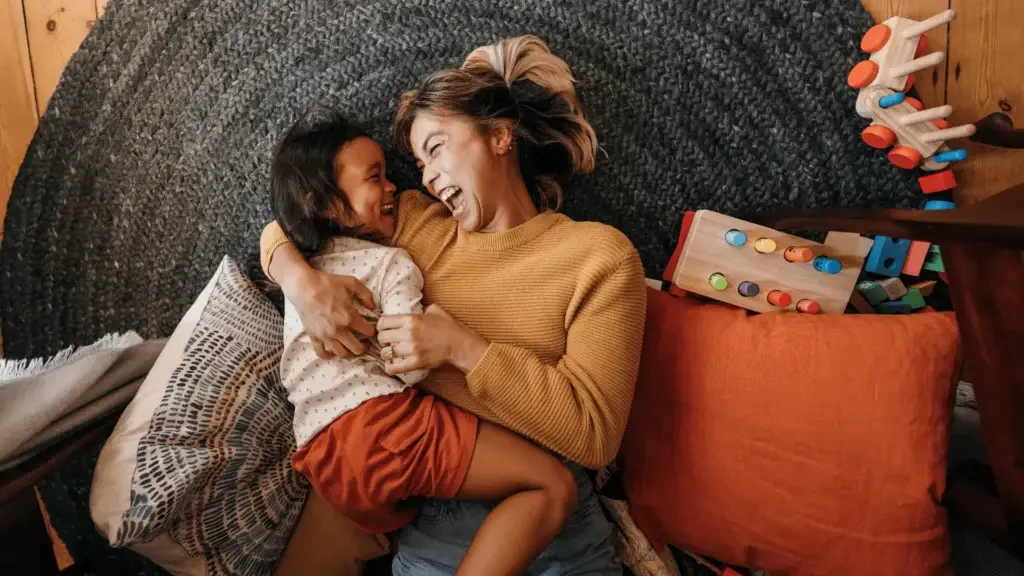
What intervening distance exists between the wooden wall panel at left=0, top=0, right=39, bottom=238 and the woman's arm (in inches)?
33.9

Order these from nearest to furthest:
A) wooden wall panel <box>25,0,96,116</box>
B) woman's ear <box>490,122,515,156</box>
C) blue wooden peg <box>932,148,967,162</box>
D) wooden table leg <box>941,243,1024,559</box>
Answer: wooden table leg <box>941,243,1024,559</box>
woman's ear <box>490,122,515,156</box>
blue wooden peg <box>932,148,967,162</box>
wooden wall panel <box>25,0,96,116</box>

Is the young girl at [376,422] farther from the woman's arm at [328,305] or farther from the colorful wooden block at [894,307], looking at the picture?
the colorful wooden block at [894,307]

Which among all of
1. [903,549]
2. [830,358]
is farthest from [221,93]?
[903,549]

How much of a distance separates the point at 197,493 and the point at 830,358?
112 cm

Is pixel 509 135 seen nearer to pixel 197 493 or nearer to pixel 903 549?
pixel 197 493

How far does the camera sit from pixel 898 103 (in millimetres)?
1312

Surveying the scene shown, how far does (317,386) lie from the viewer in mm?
1104

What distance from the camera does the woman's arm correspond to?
107 cm

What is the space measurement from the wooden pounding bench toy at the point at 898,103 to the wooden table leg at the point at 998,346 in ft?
1.65

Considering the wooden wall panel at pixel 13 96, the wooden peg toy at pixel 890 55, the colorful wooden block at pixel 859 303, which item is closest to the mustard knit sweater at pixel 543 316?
the colorful wooden block at pixel 859 303

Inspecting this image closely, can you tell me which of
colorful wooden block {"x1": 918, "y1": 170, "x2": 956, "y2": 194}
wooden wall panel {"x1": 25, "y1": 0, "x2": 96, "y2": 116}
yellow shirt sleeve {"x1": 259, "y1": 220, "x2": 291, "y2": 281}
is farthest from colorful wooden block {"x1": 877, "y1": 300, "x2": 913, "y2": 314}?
wooden wall panel {"x1": 25, "y1": 0, "x2": 96, "y2": 116}

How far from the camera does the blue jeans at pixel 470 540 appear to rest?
3.86ft

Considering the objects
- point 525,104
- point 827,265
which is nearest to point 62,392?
point 525,104

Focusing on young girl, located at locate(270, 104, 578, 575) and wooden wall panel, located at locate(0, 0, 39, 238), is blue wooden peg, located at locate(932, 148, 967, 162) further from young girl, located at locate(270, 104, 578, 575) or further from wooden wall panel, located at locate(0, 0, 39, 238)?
wooden wall panel, located at locate(0, 0, 39, 238)
